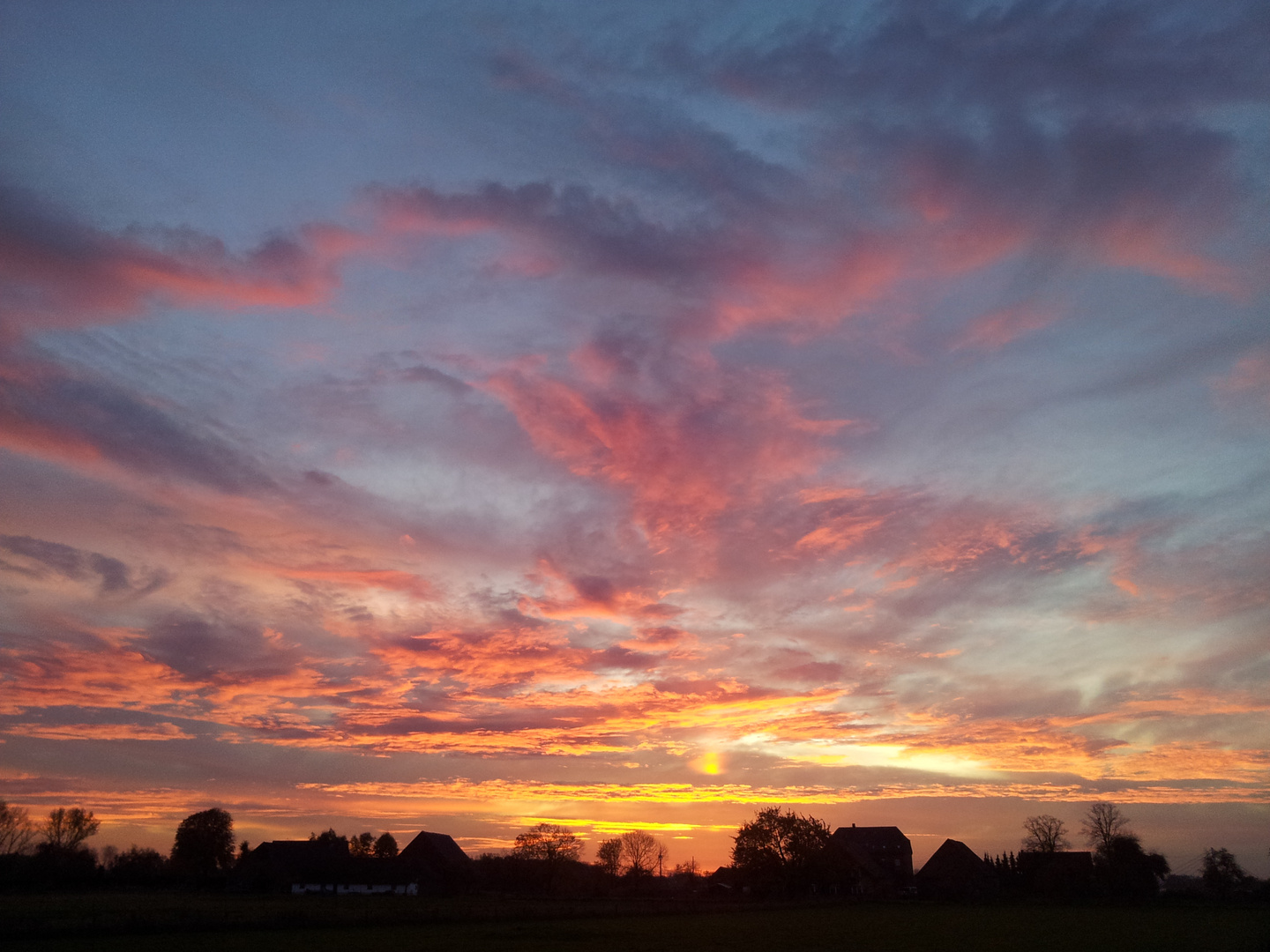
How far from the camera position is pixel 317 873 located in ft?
368

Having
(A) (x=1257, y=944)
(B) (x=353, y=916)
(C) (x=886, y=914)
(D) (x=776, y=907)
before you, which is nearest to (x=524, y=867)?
(D) (x=776, y=907)

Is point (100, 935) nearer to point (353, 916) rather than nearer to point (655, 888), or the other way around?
point (353, 916)

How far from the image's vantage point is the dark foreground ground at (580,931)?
135 feet

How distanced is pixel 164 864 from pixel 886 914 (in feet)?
341

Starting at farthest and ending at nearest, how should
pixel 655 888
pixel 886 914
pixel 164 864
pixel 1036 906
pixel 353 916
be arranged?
pixel 655 888 → pixel 164 864 → pixel 1036 906 → pixel 886 914 → pixel 353 916

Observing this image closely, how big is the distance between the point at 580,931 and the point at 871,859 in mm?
115030

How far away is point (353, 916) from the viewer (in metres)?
54.3

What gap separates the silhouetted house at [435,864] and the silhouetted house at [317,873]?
186 cm

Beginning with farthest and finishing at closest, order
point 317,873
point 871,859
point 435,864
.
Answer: point 871,859 → point 435,864 → point 317,873

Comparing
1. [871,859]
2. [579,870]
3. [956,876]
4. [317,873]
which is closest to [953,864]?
[956,876]

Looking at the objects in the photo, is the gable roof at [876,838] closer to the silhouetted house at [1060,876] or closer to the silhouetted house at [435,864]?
the silhouetted house at [1060,876]

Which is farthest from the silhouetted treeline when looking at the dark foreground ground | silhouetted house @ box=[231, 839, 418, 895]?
the dark foreground ground

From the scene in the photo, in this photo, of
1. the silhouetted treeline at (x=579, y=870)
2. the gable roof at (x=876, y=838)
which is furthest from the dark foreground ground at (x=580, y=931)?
the gable roof at (x=876, y=838)

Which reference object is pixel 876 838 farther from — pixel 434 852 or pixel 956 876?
pixel 434 852
